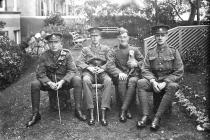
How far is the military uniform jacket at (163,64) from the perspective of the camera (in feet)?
17.3

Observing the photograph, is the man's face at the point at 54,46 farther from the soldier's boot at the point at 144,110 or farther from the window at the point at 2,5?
the window at the point at 2,5

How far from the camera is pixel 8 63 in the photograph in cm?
858

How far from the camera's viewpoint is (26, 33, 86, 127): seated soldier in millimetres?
5262

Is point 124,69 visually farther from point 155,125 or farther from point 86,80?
point 155,125

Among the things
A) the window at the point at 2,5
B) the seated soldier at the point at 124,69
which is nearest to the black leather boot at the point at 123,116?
the seated soldier at the point at 124,69

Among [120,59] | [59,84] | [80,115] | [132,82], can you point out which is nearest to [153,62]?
[132,82]

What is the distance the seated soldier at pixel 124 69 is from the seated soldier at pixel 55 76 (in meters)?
0.69

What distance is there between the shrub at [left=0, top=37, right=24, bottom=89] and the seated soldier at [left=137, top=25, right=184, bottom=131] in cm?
445

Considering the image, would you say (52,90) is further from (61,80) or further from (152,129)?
(152,129)

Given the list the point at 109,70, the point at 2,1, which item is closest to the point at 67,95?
the point at 109,70

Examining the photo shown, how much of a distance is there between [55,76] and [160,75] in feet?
6.18

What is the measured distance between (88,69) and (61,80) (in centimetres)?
63

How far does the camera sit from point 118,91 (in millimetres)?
5543

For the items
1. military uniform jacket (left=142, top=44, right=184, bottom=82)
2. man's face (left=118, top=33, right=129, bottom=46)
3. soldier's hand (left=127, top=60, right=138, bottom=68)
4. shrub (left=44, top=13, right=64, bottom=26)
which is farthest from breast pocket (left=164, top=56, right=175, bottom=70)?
shrub (left=44, top=13, right=64, bottom=26)
